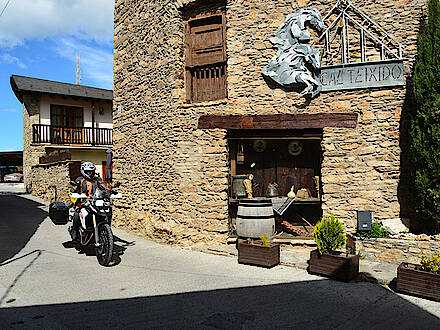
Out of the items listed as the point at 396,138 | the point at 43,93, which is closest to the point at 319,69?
the point at 396,138

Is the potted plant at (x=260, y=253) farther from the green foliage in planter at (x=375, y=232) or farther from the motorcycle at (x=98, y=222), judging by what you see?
the motorcycle at (x=98, y=222)

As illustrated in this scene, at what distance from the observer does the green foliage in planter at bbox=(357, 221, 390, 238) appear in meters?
6.30

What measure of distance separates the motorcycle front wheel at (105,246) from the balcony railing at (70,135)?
1374cm

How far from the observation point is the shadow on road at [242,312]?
3.61 m

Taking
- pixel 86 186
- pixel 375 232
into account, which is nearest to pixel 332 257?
pixel 375 232

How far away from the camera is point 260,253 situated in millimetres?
5773

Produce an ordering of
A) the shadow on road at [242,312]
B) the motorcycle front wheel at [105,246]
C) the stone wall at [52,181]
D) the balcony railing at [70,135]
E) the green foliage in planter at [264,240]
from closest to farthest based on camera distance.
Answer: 1. the shadow on road at [242,312]
2. the motorcycle front wheel at [105,246]
3. the green foliage in planter at [264,240]
4. the stone wall at [52,181]
5. the balcony railing at [70,135]

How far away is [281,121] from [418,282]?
12.6ft

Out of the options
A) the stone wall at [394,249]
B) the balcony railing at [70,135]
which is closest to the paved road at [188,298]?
the stone wall at [394,249]

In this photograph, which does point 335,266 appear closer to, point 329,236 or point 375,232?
point 329,236

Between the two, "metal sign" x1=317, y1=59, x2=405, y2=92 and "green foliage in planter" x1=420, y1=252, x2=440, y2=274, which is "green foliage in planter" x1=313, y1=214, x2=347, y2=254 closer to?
"green foliage in planter" x1=420, y1=252, x2=440, y2=274

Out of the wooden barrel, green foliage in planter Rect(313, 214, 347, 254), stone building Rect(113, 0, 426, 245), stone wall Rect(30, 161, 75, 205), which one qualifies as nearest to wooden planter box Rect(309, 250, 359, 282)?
green foliage in planter Rect(313, 214, 347, 254)

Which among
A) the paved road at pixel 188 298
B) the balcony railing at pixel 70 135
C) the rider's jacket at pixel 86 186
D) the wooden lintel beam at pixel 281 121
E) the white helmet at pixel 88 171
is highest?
the balcony railing at pixel 70 135

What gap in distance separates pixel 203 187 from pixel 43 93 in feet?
45.9
